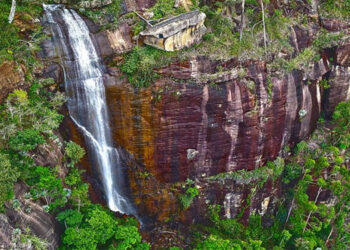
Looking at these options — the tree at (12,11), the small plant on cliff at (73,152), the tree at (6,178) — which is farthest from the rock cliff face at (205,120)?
the tree at (6,178)

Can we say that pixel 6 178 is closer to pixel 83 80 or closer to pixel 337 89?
pixel 83 80

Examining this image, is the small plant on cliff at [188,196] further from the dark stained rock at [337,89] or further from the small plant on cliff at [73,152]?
the dark stained rock at [337,89]

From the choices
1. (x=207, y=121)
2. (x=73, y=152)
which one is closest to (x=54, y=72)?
(x=73, y=152)

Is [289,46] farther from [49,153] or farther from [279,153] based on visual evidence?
→ [49,153]

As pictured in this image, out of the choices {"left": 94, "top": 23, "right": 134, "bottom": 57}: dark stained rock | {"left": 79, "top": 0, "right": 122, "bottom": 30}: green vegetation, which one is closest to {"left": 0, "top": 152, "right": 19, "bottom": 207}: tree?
{"left": 94, "top": 23, "right": 134, "bottom": 57}: dark stained rock

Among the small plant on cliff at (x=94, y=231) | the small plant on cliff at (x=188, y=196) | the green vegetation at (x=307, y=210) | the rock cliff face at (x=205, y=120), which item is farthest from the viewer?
the small plant on cliff at (x=188, y=196)

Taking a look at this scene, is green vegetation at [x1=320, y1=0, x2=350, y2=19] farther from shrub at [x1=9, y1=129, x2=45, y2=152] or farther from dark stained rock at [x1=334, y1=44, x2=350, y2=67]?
shrub at [x1=9, y1=129, x2=45, y2=152]

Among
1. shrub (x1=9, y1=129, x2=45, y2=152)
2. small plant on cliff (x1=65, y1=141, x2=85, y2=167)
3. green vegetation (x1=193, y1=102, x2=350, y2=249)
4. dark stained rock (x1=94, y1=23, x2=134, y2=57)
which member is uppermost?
dark stained rock (x1=94, y1=23, x2=134, y2=57)
